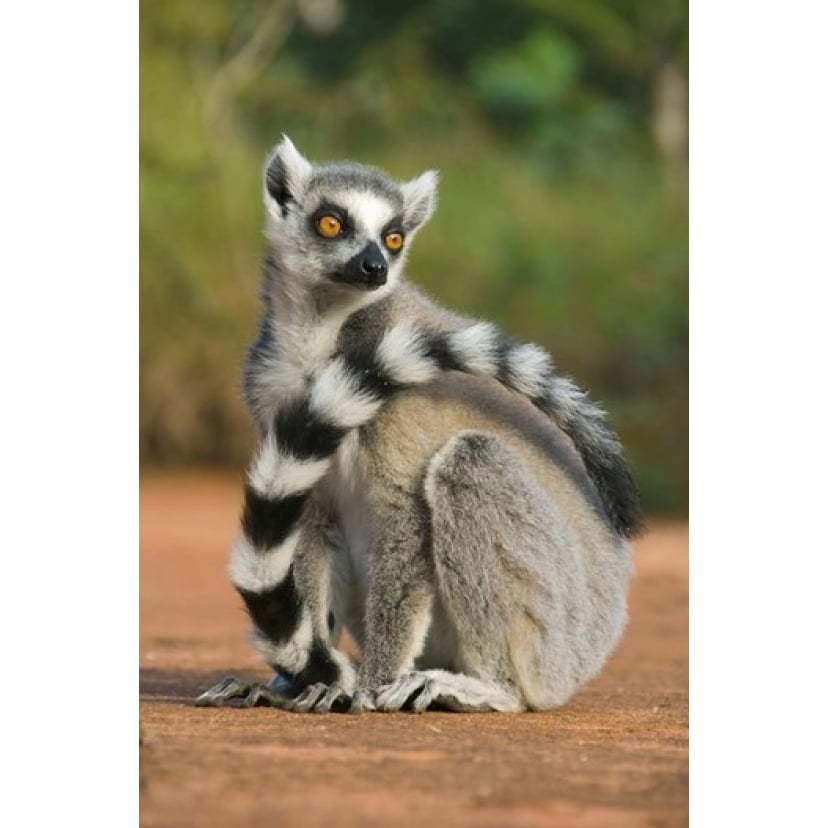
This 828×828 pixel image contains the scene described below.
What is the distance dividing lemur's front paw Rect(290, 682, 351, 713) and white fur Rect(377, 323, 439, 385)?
3.28 ft

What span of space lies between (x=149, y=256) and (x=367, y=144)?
9.71 ft

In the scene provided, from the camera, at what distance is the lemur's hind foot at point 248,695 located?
4793 millimetres

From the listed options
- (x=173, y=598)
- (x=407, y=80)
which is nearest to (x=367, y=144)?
(x=407, y=80)

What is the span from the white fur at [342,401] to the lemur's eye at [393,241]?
62 centimetres

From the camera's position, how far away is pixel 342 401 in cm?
460

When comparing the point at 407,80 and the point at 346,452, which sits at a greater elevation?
the point at 407,80

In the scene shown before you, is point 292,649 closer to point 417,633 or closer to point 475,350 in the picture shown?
point 417,633

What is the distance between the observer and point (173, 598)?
9234 mm

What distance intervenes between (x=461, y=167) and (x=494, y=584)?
1133 centimetres

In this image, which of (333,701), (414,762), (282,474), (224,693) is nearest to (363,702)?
(333,701)

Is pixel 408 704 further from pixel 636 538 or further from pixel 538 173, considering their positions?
pixel 538 173

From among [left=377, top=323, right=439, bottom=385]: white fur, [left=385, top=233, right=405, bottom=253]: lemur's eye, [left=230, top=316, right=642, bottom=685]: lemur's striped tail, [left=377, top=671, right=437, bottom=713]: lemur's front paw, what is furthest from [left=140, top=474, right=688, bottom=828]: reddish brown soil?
[left=385, top=233, right=405, bottom=253]: lemur's eye

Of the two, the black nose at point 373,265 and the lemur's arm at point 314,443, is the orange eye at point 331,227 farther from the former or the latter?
the lemur's arm at point 314,443

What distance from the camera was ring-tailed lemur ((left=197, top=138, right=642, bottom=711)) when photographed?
4.65 m
